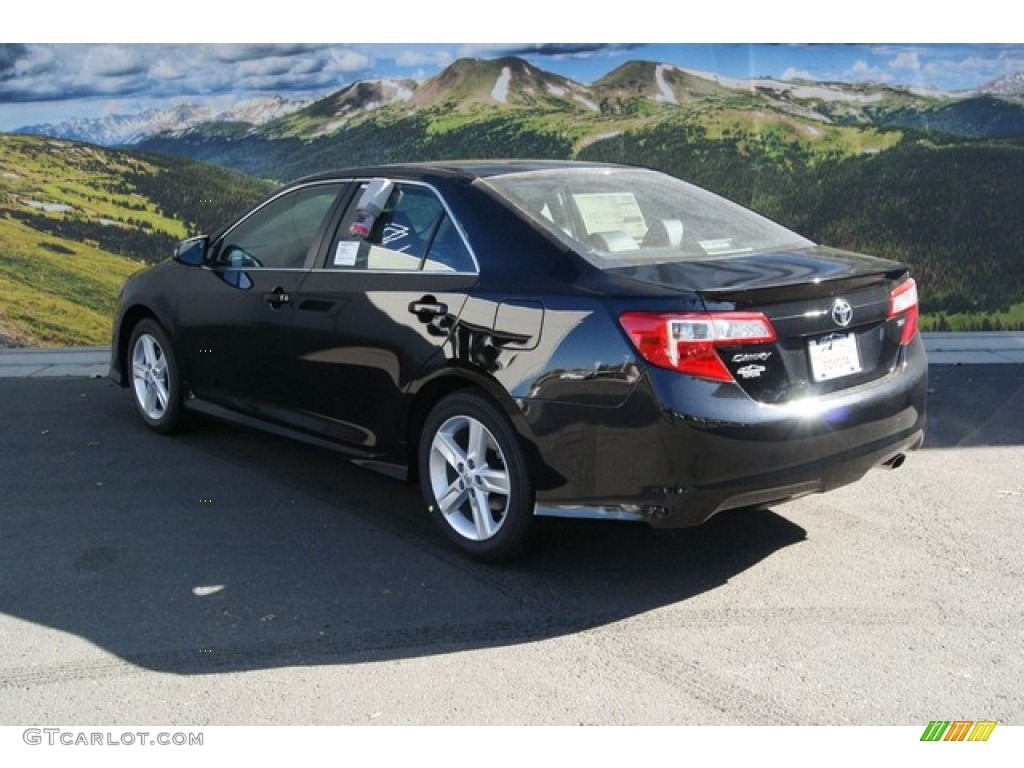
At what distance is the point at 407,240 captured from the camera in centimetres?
498

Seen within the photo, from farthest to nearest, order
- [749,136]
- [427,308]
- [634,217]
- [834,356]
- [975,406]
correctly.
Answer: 1. [749,136]
2. [975,406]
3. [634,217]
4. [427,308]
5. [834,356]

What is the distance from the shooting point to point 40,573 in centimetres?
460

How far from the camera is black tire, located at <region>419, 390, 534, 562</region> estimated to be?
4.35 metres

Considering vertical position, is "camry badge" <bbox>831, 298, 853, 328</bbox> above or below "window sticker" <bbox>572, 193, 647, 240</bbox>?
below

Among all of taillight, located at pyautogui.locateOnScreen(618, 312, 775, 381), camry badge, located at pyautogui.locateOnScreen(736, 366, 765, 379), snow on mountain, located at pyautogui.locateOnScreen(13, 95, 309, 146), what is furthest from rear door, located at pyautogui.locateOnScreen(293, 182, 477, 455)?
snow on mountain, located at pyautogui.locateOnScreen(13, 95, 309, 146)

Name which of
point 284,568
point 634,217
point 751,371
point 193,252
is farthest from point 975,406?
point 193,252

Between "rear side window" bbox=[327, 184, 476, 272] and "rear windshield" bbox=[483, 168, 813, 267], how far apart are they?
279mm

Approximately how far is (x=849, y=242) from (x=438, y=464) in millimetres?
6907

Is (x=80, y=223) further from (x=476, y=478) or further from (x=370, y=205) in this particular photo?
(x=476, y=478)

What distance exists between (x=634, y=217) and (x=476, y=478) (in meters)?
1.32

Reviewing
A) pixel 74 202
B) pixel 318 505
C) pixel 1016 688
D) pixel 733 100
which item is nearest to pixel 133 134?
pixel 74 202

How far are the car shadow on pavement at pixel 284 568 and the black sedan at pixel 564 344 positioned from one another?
1.02 ft
